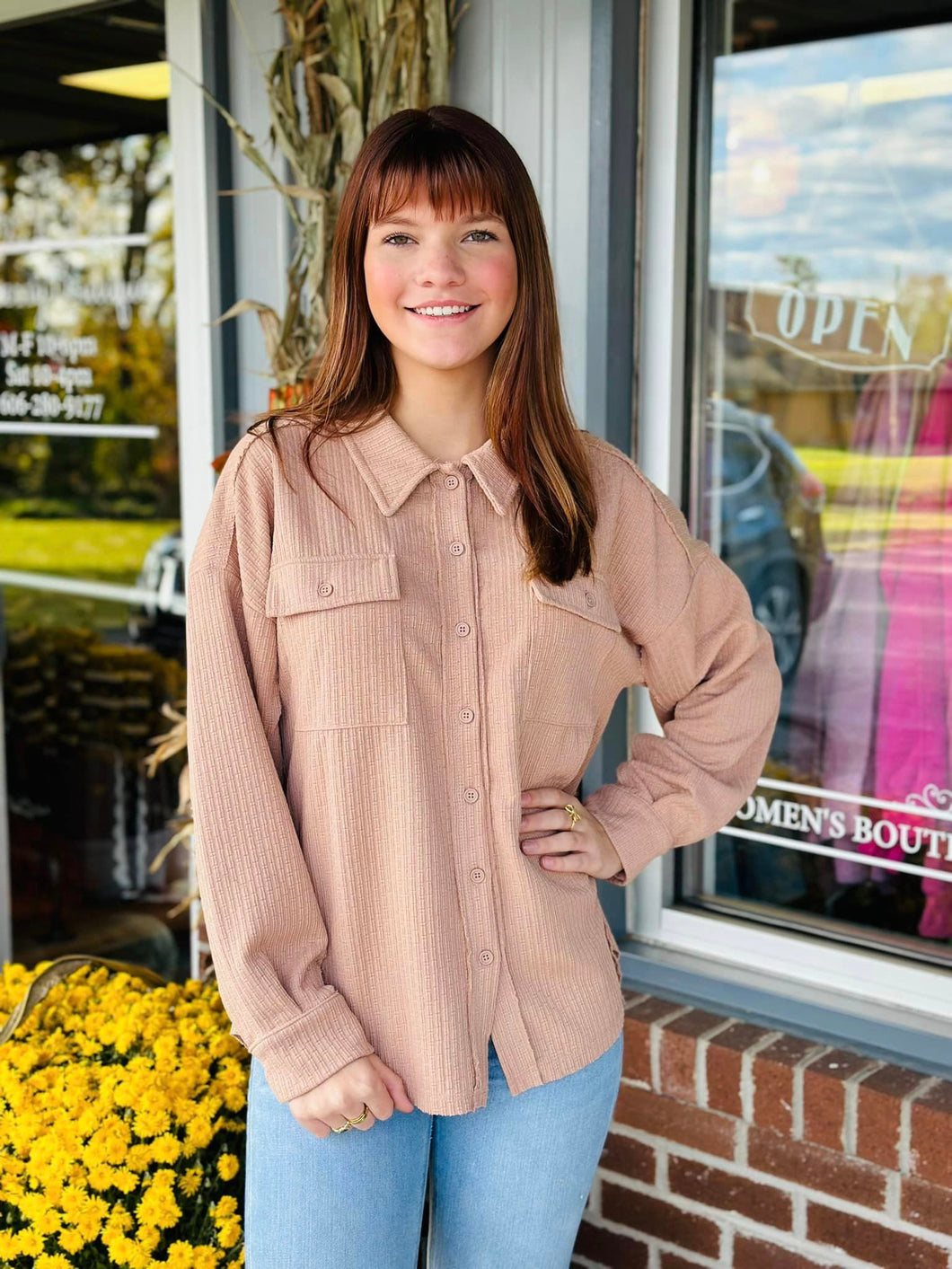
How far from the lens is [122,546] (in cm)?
400

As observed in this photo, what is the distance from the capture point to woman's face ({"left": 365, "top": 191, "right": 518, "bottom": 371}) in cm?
145

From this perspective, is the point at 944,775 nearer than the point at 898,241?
Yes

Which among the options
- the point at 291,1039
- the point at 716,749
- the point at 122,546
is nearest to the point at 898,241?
the point at 716,749

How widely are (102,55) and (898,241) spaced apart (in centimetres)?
201

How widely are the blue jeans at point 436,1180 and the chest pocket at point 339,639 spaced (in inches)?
16.1

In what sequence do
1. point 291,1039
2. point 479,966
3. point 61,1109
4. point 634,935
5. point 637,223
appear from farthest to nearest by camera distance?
point 634,935 < point 637,223 < point 61,1109 < point 479,966 < point 291,1039

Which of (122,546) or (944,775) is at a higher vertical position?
(122,546)

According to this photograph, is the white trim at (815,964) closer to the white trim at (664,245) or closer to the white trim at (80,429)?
the white trim at (664,245)

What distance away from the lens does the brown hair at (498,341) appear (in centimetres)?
145

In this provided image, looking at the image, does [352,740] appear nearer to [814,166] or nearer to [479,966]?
[479,966]

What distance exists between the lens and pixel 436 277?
144 centimetres

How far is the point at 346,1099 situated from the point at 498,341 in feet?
2.82

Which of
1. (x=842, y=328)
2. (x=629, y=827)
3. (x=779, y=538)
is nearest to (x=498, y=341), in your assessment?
(x=629, y=827)

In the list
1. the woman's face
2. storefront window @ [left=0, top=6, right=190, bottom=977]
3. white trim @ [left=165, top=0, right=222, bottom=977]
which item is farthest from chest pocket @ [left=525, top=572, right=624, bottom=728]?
storefront window @ [left=0, top=6, right=190, bottom=977]
